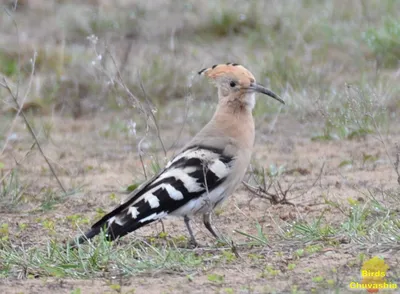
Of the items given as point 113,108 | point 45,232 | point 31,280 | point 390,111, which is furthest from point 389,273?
point 113,108

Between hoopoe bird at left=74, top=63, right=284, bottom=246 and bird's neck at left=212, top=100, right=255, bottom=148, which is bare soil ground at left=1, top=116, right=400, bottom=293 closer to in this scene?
hoopoe bird at left=74, top=63, right=284, bottom=246

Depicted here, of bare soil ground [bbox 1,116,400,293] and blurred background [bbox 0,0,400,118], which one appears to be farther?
blurred background [bbox 0,0,400,118]

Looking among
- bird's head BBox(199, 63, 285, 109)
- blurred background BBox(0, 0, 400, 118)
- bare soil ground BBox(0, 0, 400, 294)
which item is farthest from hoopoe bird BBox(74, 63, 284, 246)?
blurred background BBox(0, 0, 400, 118)

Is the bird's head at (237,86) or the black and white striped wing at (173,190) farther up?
the bird's head at (237,86)

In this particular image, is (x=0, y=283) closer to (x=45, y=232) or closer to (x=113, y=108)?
(x=45, y=232)

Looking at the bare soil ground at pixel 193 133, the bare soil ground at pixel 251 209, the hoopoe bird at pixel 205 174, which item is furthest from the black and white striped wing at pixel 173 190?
the bare soil ground at pixel 251 209

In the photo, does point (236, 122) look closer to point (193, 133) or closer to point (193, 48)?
point (193, 133)

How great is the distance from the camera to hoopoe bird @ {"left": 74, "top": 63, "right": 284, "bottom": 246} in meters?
4.16

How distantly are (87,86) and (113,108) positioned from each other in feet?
0.98

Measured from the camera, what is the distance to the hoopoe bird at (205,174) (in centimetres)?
416

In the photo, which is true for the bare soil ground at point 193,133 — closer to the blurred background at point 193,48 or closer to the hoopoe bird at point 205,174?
the blurred background at point 193,48

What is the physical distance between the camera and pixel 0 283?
3662mm

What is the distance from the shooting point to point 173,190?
4.22m

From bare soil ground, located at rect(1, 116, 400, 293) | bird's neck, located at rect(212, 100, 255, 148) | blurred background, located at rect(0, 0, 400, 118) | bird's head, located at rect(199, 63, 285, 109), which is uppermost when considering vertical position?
bird's head, located at rect(199, 63, 285, 109)
